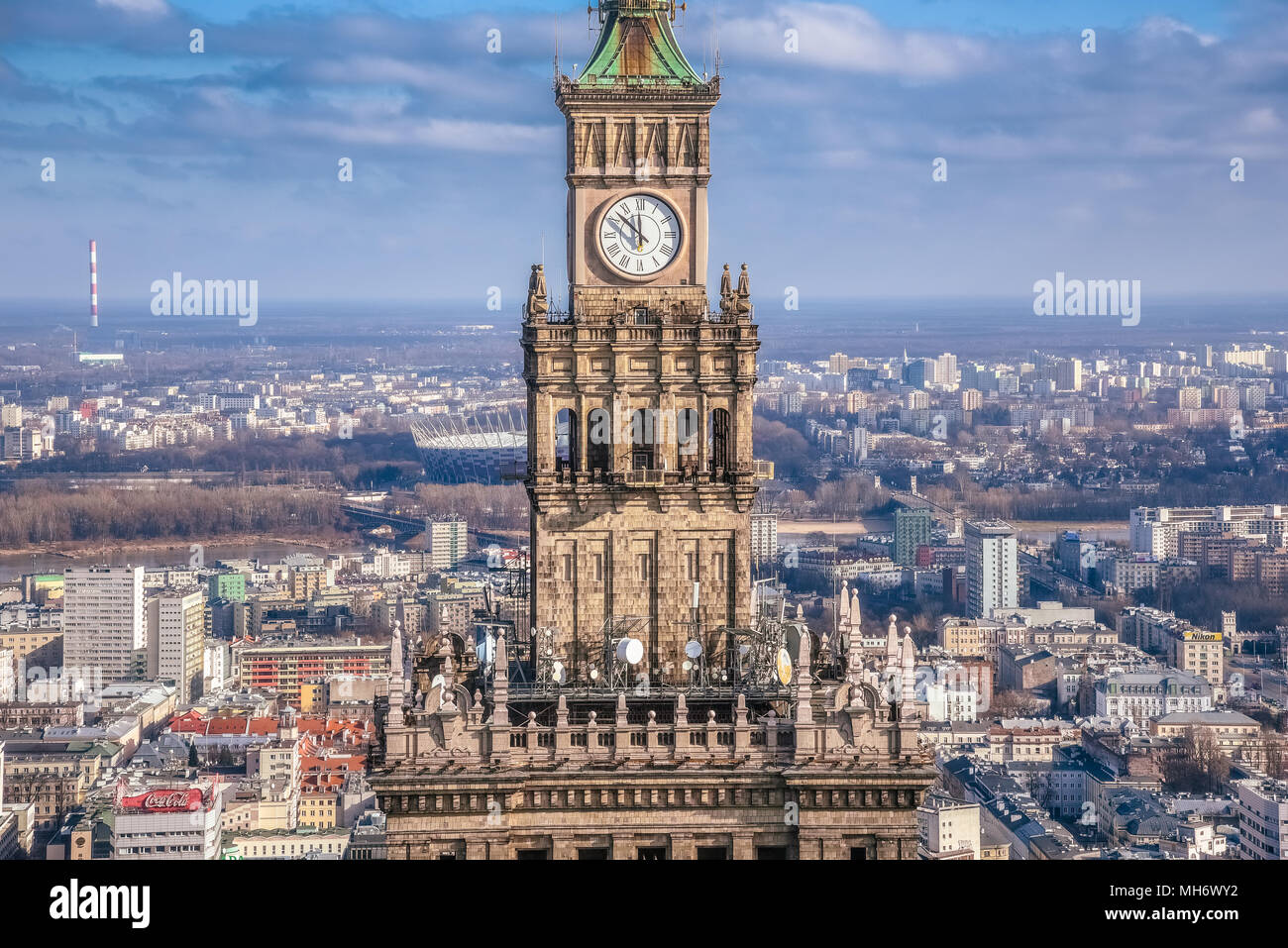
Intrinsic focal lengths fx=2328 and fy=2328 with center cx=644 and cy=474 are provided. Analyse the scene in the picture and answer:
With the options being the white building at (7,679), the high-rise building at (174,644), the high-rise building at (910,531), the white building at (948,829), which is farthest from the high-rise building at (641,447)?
the high-rise building at (910,531)

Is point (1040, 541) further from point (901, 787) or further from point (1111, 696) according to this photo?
point (901, 787)

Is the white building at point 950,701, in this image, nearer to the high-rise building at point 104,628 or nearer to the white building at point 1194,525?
the white building at point 1194,525

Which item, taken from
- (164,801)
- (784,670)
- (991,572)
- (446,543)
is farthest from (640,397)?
(446,543)

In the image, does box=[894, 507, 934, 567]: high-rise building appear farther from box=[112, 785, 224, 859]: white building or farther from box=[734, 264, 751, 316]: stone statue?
box=[734, 264, 751, 316]: stone statue

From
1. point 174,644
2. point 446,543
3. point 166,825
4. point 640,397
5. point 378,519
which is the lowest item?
point 166,825

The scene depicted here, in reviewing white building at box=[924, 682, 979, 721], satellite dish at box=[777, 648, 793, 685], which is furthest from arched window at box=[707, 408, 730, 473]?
white building at box=[924, 682, 979, 721]

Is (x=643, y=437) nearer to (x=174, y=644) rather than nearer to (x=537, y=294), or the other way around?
(x=537, y=294)
